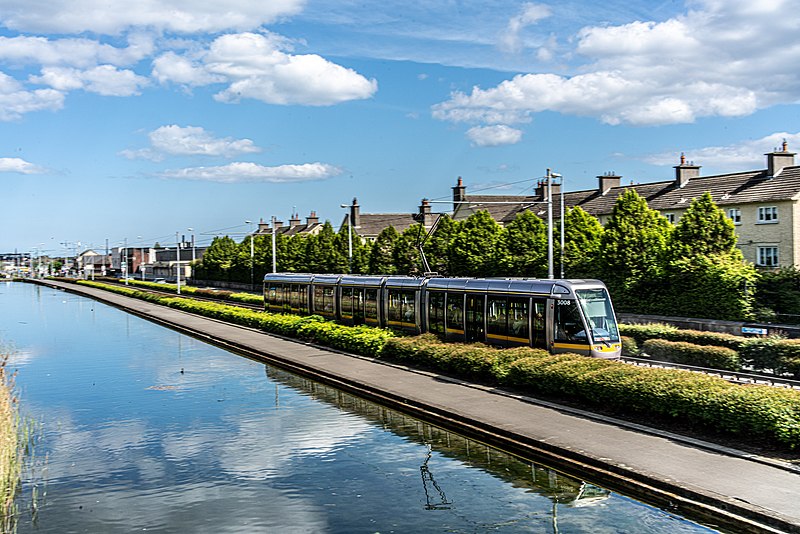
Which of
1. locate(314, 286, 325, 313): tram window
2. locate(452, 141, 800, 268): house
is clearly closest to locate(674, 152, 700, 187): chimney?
locate(452, 141, 800, 268): house

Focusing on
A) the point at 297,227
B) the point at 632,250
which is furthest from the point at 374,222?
the point at 632,250

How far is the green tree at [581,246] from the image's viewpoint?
4534 cm

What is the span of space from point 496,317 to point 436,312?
4380 mm

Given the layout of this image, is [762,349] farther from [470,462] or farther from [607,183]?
[607,183]

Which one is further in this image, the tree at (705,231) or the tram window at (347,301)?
the tram window at (347,301)

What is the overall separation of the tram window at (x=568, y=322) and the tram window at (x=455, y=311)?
5.53 meters

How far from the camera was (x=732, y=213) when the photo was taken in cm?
5369

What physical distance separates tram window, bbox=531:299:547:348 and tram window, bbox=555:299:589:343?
55cm

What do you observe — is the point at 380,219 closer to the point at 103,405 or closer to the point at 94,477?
the point at 103,405

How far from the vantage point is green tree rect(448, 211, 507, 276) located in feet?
183

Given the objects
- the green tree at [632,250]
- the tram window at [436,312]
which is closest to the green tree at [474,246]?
the green tree at [632,250]

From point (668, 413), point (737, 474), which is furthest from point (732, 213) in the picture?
point (737, 474)

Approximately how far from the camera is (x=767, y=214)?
167 feet

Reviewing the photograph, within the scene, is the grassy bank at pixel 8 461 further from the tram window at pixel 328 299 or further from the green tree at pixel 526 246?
the green tree at pixel 526 246
